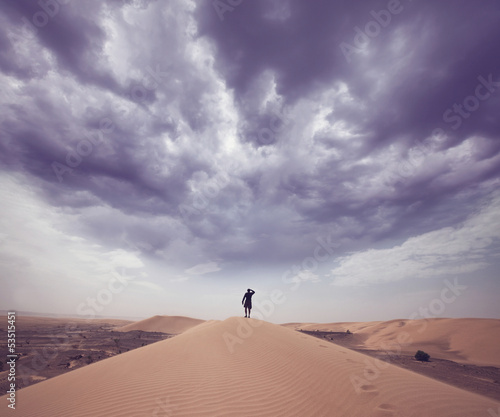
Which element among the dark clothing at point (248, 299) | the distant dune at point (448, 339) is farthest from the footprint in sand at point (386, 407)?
the distant dune at point (448, 339)

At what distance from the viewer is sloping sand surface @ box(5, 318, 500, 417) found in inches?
184

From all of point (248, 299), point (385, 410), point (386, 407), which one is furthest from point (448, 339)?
point (385, 410)

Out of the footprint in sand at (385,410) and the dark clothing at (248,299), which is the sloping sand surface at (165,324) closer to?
the dark clothing at (248,299)

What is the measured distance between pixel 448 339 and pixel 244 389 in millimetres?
23642

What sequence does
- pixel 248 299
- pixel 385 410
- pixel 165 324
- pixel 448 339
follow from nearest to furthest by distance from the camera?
pixel 385 410 → pixel 248 299 → pixel 448 339 → pixel 165 324

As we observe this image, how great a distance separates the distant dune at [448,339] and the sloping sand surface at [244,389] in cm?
1359

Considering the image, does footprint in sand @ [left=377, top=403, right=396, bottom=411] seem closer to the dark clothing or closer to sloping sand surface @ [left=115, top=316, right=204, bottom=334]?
the dark clothing

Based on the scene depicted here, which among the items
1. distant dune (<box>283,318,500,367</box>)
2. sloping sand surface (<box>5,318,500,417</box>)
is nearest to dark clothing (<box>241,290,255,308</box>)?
sloping sand surface (<box>5,318,500,417</box>)

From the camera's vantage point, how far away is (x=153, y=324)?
3784 cm

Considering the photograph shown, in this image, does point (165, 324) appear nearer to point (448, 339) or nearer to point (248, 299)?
point (248, 299)

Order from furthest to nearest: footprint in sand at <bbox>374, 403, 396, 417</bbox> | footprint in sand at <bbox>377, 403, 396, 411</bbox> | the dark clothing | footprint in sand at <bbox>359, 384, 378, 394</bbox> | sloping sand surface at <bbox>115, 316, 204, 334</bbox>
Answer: sloping sand surface at <bbox>115, 316, 204, 334</bbox>
the dark clothing
footprint in sand at <bbox>359, 384, 378, 394</bbox>
footprint in sand at <bbox>377, 403, 396, 411</bbox>
footprint in sand at <bbox>374, 403, 396, 417</bbox>

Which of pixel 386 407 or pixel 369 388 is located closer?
pixel 386 407

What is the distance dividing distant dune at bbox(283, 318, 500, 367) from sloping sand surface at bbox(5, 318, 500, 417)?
535 inches

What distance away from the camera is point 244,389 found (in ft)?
17.8
